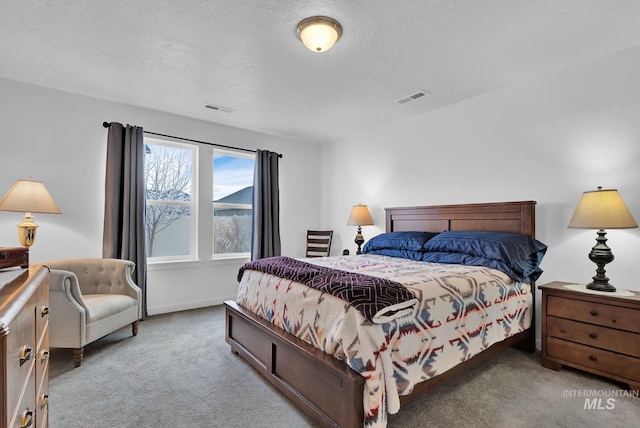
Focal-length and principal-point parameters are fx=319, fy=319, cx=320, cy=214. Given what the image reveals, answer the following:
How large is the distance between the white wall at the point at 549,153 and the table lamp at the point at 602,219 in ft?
0.88

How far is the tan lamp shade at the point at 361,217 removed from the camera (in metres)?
4.32

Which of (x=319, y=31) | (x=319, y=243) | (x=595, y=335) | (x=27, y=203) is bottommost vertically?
(x=595, y=335)

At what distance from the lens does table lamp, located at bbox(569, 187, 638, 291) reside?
222 cm

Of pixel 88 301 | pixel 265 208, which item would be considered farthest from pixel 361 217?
pixel 88 301

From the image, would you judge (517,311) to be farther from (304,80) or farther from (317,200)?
(317,200)

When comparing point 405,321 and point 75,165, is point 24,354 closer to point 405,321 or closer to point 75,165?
point 405,321

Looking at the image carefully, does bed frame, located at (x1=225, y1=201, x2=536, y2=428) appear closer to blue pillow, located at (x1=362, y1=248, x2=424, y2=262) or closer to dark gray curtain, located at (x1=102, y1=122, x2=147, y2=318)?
blue pillow, located at (x1=362, y1=248, x2=424, y2=262)

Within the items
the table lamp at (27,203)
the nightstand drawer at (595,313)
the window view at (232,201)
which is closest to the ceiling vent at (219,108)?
the window view at (232,201)

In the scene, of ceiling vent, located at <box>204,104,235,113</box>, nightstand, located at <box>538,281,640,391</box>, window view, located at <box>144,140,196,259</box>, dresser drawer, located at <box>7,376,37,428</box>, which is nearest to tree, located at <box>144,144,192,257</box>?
window view, located at <box>144,140,196,259</box>

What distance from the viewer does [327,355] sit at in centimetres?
179

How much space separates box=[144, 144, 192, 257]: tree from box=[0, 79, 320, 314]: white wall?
11.7 inches

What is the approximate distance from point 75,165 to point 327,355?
133 inches

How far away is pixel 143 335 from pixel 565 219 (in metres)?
4.10

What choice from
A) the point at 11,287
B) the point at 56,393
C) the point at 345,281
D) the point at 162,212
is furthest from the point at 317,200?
the point at 11,287
